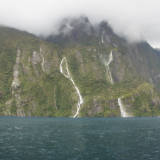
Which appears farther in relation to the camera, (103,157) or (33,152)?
(33,152)

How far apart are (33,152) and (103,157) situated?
1306cm

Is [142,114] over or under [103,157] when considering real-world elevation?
under

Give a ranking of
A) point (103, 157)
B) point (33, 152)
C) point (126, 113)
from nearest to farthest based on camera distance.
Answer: point (103, 157) < point (33, 152) < point (126, 113)

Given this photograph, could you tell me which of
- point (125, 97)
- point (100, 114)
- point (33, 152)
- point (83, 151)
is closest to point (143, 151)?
point (83, 151)

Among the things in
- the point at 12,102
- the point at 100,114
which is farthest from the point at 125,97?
the point at 12,102

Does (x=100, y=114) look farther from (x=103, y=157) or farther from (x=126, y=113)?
(x=103, y=157)

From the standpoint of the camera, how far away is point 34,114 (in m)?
192

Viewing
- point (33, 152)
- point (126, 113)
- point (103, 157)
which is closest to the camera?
point (103, 157)

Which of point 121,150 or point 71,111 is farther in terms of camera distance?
point 71,111

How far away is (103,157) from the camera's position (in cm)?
2917

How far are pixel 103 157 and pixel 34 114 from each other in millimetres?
173841

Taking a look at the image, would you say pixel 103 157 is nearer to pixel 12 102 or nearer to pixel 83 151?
pixel 83 151

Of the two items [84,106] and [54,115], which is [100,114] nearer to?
[84,106]

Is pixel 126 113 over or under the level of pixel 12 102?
under
